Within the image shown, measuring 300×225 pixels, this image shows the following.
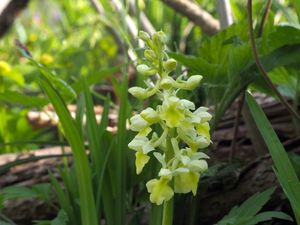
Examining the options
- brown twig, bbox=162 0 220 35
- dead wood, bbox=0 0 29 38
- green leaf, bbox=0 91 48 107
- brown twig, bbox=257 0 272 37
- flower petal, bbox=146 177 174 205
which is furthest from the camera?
dead wood, bbox=0 0 29 38

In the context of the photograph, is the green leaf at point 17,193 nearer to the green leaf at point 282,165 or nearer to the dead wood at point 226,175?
the dead wood at point 226,175

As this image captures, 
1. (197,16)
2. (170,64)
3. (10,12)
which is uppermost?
(10,12)

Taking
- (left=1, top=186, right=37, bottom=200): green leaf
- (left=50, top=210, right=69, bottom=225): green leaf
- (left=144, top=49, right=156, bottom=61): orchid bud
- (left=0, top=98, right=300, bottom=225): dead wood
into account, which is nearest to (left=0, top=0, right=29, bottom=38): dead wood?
(left=0, top=98, right=300, bottom=225): dead wood

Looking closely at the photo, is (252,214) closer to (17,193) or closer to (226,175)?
(226,175)

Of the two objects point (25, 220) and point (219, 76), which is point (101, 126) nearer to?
point (219, 76)

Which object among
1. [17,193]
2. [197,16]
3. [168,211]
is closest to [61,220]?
[17,193]

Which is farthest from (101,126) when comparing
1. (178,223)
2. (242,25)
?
(242,25)

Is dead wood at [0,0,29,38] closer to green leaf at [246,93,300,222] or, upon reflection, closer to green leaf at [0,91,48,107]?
green leaf at [0,91,48,107]

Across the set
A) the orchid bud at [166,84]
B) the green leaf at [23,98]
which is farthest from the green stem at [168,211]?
the green leaf at [23,98]
